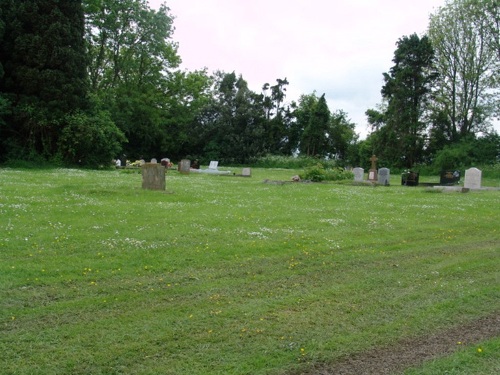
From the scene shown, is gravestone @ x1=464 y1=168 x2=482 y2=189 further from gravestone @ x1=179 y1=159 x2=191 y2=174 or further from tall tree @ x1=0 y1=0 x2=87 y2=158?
tall tree @ x1=0 y1=0 x2=87 y2=158

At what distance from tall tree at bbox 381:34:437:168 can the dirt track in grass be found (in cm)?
3956

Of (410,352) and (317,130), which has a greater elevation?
(317,130)

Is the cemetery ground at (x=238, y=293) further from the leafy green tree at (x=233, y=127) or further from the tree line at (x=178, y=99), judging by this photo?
the leafy green tree at (x=233, y=127)

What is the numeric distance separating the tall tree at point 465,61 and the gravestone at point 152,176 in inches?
1450

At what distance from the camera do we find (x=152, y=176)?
14938 mm

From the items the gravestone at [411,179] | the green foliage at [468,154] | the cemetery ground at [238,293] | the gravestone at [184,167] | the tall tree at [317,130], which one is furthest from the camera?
the tall tree at [317,130]

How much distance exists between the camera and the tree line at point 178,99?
26.9 metres

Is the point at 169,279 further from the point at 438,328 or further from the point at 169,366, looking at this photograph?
the point at 438,328

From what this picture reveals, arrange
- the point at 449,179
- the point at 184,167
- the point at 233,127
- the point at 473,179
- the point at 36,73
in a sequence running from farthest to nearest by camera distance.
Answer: the point at 233,127 < the point at 184,167 < the point at 449,179 < the point at 36,73 < the point at 473,179

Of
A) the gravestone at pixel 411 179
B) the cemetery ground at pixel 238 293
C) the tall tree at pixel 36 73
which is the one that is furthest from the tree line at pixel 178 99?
the cemetery ground at pixel 238 293

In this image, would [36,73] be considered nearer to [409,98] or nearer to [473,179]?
[473,179]

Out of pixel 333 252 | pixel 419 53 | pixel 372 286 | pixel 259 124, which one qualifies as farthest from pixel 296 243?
pixel 259 124

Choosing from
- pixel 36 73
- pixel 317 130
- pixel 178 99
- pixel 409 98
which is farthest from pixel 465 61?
Result: pixel 36 73

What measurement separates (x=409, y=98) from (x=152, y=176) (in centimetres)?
3433
